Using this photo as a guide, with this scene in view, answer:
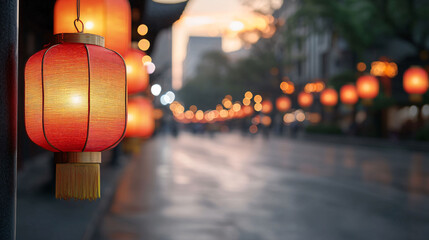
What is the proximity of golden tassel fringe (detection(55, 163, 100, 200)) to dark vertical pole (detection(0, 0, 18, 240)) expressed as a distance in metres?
0.27

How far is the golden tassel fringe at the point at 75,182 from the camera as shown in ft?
9.11

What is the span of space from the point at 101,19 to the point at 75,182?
2057 mm

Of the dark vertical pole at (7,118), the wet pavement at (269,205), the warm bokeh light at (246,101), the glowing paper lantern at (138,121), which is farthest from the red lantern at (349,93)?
the warm bokeh light at (246,101)

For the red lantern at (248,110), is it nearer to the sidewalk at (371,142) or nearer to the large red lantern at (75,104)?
the sidewalk at (371,142)

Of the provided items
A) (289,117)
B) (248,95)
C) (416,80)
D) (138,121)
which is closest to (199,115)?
(289,117)

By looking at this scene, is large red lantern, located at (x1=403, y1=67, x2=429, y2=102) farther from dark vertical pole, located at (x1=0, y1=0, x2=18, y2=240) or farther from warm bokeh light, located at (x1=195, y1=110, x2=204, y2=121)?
warm bokeh light, located at (x1=195, y1=110, x2=204, y2=121)

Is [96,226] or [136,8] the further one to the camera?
[136,8]

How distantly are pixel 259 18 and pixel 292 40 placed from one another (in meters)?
18.4

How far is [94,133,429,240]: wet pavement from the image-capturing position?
830cm

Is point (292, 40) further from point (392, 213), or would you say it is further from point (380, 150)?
point (392, 213)

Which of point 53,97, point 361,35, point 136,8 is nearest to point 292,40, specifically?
point 361,35

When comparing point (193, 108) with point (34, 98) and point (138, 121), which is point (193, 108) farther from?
point (34, 98)

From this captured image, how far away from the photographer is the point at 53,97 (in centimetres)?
271

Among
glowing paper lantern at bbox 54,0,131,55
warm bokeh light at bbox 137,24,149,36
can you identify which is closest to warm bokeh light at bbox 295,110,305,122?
warm bokeh light at bbox 137,24,149,36
